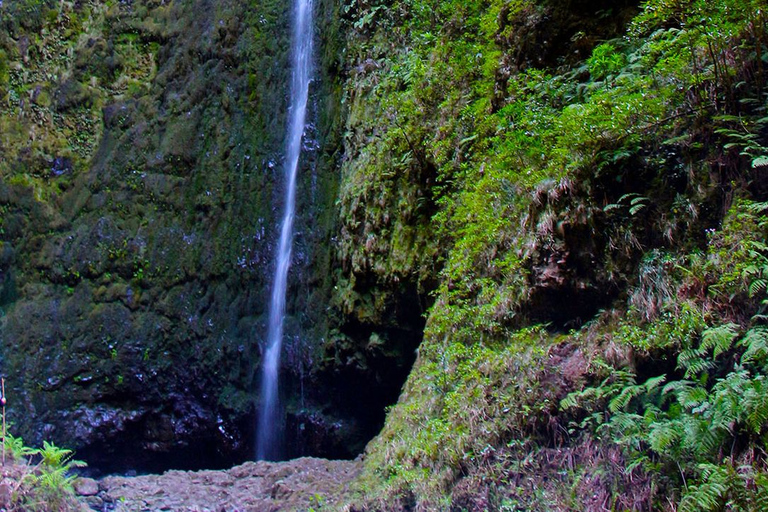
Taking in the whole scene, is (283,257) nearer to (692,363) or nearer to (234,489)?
(234,489)

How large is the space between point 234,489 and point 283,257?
170 inches

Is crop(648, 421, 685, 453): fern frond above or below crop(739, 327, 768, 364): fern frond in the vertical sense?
below

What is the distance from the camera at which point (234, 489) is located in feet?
→ 25.1

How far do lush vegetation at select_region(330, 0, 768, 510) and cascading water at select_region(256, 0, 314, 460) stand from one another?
12.9ft

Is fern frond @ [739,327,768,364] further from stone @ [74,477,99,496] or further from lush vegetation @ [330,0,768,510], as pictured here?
stone @ [74,477,99,496]

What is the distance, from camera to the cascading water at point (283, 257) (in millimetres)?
10461

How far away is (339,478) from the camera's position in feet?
24.0

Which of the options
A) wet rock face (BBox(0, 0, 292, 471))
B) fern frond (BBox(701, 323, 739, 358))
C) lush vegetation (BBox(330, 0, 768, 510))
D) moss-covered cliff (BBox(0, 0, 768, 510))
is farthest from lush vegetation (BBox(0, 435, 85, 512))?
fern frond (BBox(701, 323, 739, 358))

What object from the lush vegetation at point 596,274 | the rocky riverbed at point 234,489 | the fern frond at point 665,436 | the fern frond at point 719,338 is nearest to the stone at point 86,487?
the rocky riverbed at point 234,489

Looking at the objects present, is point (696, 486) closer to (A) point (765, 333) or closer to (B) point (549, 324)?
(A) point (765, 333)

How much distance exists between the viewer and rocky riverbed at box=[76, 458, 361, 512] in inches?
273

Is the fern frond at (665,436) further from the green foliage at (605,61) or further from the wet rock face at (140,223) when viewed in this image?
the wet rock face at (140,223)

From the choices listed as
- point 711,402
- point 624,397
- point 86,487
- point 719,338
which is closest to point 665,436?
point 711,402

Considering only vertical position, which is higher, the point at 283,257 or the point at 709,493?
the point at 283,257
